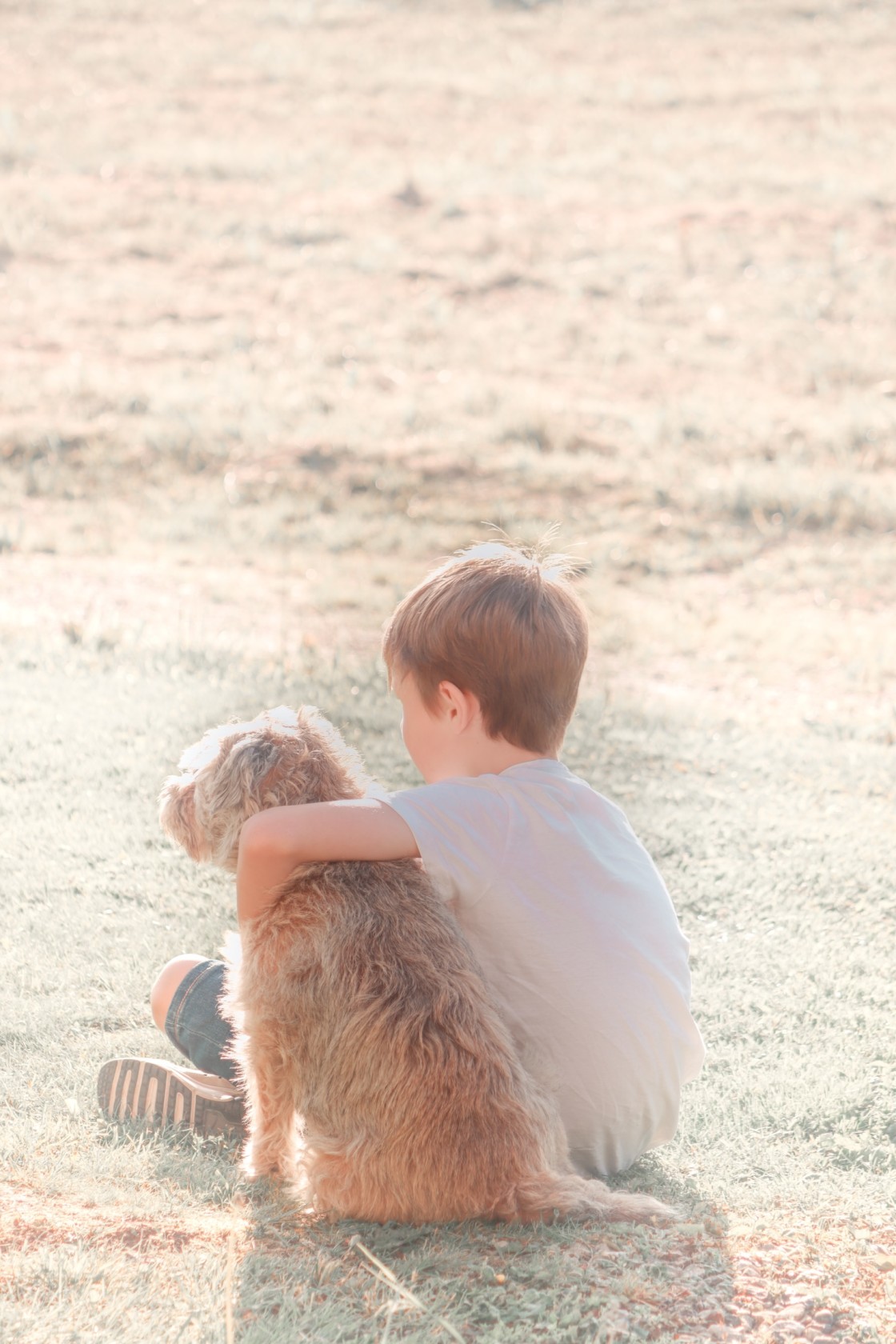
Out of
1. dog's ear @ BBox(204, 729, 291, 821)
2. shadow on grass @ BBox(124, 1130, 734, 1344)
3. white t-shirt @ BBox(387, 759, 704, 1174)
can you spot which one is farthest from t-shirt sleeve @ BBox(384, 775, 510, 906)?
shadow on grass @ BBox(124, 1130, 734, 1344)

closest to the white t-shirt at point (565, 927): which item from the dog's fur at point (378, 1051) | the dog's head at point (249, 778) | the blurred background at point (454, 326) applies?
the dog's fur at point (378, 1051)

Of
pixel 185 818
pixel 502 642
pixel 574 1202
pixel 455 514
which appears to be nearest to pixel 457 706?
pixel 502 642

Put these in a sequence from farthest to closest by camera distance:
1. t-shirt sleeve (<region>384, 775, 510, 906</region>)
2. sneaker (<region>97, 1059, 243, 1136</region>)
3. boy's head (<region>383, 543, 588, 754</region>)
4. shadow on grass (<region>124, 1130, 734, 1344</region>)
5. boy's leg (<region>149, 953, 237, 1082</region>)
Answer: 1. boy's leg (<region>149, 953, 237, 1082</region>)
2. sneaker (<region>97, 1059, 243, 1136</region>)
3. boy's head (<region>383, 543, 588, 754</region>)
4. t-shirt sleeve (<region>384, 775, 510, 906</region>)
5. shadow on grass (<region>124, 1130, 734, 1344</region>)

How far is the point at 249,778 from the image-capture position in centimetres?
279

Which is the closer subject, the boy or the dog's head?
the boy

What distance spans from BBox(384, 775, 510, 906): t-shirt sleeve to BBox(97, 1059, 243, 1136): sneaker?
954 millimetres

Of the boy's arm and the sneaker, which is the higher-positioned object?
the boy's arm

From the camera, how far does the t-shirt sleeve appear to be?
2.59m

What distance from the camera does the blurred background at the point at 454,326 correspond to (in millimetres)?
11062

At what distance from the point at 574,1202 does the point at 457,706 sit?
3.27ft

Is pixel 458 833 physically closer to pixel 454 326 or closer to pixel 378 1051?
pixel 378 1051

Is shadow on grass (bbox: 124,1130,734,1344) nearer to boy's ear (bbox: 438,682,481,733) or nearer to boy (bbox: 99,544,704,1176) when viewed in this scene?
boy (bbox: 99,544,704,1176)

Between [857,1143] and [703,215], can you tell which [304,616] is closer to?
[857,1143]

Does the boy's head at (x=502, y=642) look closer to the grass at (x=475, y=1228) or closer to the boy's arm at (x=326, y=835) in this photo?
the boy's arm at (x=326, y=835)
